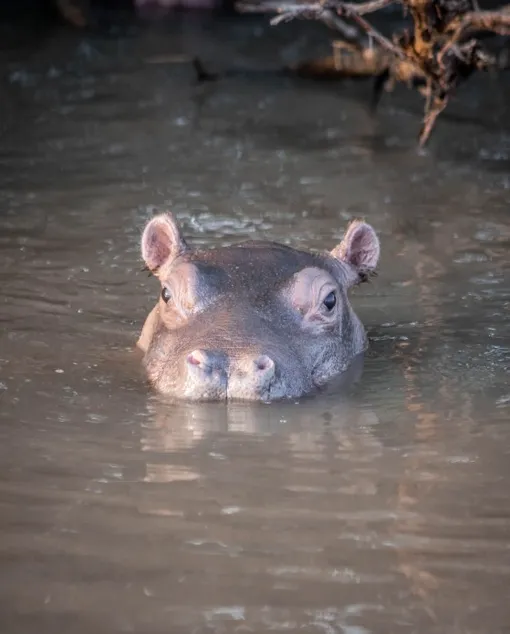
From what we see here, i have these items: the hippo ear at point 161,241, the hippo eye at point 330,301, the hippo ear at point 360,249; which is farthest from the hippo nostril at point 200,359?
the hippo ear at point 360,249

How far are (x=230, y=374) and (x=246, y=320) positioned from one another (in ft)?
1.30

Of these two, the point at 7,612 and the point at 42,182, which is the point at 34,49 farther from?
the point at 7,612

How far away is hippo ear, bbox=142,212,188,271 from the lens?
23.2ft

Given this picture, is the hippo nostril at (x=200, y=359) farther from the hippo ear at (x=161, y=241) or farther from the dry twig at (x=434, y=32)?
the dry twig at (x=434, y=32)

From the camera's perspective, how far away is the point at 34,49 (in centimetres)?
1667

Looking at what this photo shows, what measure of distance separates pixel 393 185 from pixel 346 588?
21.7ft

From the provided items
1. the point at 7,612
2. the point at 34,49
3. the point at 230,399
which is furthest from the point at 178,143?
the point at 7,612

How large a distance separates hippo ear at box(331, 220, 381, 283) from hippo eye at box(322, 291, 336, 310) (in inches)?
27.4

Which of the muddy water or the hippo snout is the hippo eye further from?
the hippo snout

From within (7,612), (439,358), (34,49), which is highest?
(7,612)

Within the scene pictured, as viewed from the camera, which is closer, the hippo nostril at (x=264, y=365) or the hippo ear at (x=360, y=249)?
the hippo nostril at (x=264, y=365)

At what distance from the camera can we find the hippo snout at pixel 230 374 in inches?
231

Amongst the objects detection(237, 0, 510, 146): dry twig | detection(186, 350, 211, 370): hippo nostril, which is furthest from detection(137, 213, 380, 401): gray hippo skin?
detection(237, 0, 510, 146): dry twig

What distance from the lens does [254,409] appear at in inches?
233
